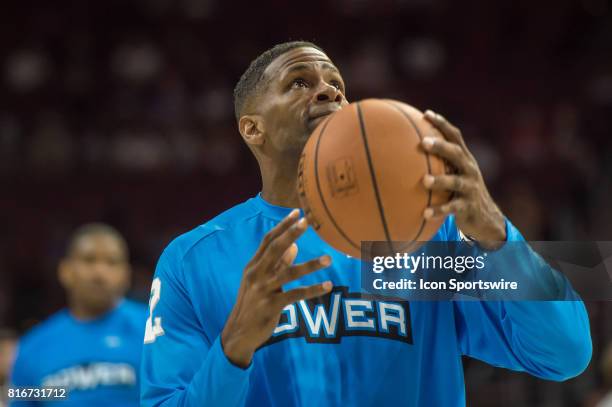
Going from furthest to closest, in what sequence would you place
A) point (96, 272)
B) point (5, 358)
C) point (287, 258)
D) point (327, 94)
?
point (5, 358)
point (96, 272)
point (327, 94)
point (287, 258)

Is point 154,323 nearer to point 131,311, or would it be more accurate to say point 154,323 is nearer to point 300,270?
point 300,270

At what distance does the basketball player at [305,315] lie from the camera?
94.0 inches

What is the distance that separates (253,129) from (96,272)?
157 inches

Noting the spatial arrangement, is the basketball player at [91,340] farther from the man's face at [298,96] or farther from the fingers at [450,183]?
the fingers at [450,183]

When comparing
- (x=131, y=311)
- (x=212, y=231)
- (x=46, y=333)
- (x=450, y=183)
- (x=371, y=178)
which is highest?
(x=131, y=311)

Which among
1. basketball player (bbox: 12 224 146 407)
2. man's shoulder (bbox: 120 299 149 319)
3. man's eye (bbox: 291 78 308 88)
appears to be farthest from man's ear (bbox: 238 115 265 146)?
man's shoulder (bbox: 120 299 149 319)

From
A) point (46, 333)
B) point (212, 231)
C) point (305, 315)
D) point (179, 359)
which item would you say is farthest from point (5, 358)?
point (305, 315)

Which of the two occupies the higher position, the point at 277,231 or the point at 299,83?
the point at 299,83

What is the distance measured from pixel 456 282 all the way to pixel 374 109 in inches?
28.1

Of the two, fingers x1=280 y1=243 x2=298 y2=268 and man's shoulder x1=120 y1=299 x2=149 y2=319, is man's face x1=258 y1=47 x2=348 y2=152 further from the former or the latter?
man's shoulder x1=120 y1=299 x2=149 y2=319

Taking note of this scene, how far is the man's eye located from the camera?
3.19 metres

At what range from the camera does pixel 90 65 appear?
41.4 feet

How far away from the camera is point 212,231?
3.20 meters

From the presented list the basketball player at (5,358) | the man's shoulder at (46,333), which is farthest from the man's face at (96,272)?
the basketball player at (5,358)
